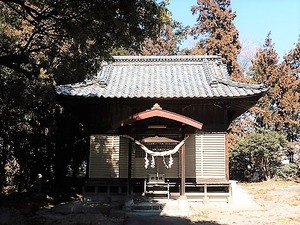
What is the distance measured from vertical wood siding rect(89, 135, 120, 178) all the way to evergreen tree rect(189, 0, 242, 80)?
45.3 ft

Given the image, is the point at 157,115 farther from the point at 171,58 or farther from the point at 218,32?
the point at 218,32

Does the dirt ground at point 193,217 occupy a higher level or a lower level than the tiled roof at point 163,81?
lower

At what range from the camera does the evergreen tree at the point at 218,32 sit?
2461 cm

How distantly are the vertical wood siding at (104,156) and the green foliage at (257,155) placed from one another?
992 cm

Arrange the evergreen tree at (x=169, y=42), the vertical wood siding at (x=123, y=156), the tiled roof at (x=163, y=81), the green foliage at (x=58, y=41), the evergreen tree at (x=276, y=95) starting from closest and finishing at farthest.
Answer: the green foliage at (x=58, y=41) < the tiled roof at (x=163, y=81) < the vertical wood siding at (x=123, y=156) < the evergreen tree at (x=276, y=95) < the evergreen tree at (x=169, y=42)

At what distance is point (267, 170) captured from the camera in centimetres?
2103

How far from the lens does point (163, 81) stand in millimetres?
14344

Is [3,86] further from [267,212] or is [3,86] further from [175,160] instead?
[267,212]

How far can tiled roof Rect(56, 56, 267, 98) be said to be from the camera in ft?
40.5

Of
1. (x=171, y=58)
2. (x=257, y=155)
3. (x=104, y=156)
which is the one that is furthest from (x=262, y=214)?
(x=257, y=155)

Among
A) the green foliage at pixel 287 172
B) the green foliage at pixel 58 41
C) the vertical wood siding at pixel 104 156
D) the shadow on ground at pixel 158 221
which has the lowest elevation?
the shadow on ground at pixel 158 221

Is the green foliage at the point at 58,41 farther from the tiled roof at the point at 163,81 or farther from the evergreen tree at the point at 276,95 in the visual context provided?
the evergreen tree at the point at 276,95

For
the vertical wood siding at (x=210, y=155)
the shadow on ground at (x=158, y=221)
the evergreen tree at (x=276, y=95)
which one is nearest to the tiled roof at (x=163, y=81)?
the vertical wood siding at (x=210, y=155)

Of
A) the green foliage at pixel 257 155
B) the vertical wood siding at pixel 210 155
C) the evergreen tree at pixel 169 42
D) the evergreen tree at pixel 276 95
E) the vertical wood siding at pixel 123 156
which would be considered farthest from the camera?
the evergreen tree at pixel 169 42
